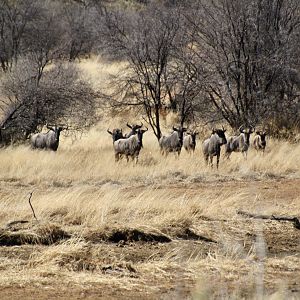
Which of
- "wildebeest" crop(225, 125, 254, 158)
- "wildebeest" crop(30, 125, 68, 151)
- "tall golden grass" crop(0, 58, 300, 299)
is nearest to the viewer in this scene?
"tall golden grass" crop(0, 58, 300, 299)

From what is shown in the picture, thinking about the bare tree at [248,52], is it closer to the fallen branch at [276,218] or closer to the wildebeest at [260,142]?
the wildebeest at [260,142]

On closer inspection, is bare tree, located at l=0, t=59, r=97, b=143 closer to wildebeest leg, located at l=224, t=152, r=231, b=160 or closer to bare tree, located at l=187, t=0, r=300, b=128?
bare tree, located at l=187, t=0, r=300, b=128

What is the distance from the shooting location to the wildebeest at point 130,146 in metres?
19.8

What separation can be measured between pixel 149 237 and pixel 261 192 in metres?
5.39

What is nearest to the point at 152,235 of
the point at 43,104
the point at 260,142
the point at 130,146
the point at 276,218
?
the point at 276,218

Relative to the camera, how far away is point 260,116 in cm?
2384

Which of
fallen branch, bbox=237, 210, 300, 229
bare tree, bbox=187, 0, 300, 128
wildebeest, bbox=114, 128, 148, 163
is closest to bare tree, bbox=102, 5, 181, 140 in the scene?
bare tree, bbox=187, 0, 300, 128

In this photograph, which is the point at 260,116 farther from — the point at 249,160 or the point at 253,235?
the point at 253,235

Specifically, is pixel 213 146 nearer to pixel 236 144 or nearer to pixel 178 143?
pixel 236 144

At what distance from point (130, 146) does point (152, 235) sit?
32.9 feet

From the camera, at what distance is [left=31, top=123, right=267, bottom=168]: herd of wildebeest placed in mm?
19234

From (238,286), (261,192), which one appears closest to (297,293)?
(238,286)

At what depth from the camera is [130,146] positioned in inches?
786

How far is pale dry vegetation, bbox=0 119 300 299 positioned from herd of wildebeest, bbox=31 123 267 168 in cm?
184
